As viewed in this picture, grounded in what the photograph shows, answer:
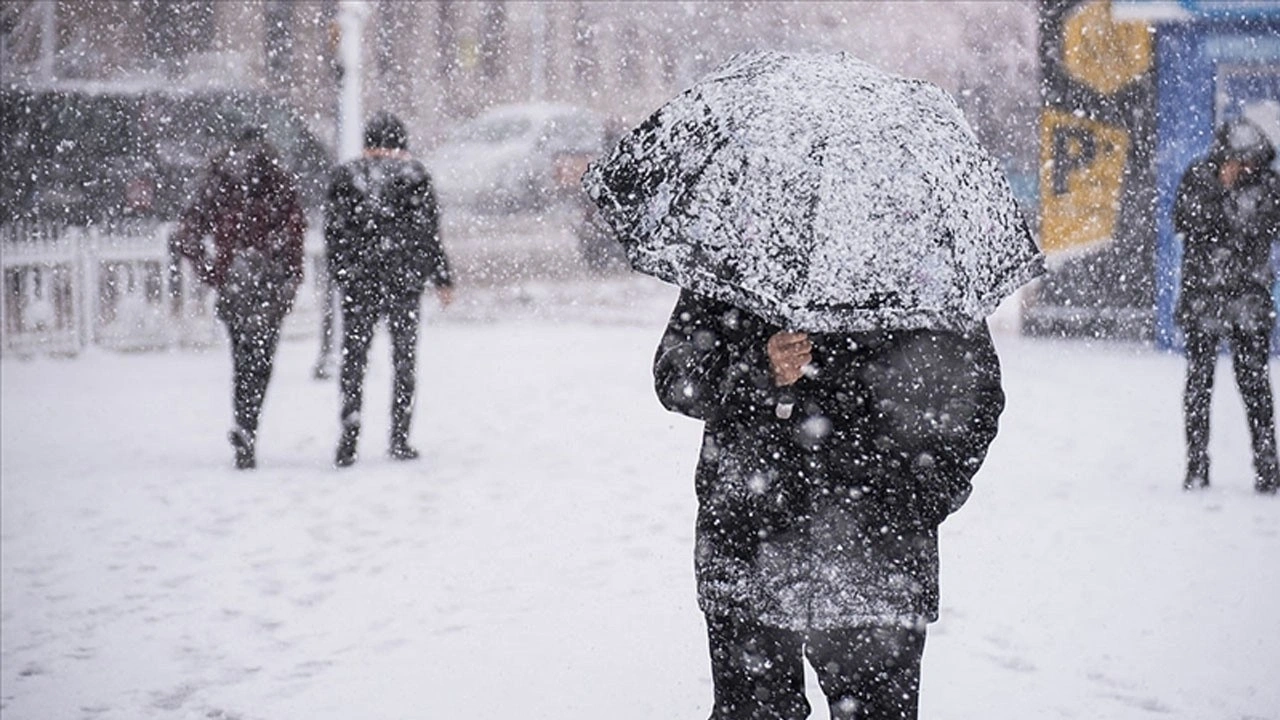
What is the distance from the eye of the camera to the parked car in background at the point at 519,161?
2178 centimetres

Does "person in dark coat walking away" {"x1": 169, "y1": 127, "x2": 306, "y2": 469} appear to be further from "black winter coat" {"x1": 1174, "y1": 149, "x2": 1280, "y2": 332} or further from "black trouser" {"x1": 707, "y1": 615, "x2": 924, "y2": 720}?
"black trouser" {"x1": 707, "y1": 615, "x2": 924, "y2": 720}

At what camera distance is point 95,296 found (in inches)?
503

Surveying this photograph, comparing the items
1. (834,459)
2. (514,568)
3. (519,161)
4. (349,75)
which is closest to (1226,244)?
(514,568)

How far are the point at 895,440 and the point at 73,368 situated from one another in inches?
415

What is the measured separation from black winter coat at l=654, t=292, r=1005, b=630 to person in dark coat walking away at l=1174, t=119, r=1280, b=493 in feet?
15.1

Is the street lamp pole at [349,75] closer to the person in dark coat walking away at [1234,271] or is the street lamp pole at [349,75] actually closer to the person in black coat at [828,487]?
the person in dark coat walking away at [1234,271]

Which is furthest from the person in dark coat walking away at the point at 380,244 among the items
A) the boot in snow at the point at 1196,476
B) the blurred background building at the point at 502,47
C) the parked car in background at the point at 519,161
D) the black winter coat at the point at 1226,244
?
the blurred background building at the point at 502,47

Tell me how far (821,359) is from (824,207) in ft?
1.06

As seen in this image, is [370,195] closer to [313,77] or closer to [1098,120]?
[1098,120]

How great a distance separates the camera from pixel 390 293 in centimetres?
785

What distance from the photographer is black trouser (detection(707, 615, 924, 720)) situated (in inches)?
114

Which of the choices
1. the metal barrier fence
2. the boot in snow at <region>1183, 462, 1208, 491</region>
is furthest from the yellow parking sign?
the metal barrier fence

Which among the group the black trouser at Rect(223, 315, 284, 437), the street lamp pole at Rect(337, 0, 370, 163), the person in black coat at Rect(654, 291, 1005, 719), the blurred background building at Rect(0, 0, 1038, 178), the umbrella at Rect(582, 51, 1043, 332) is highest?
the blurred background building at Rect(0, 0, 1038, 178)

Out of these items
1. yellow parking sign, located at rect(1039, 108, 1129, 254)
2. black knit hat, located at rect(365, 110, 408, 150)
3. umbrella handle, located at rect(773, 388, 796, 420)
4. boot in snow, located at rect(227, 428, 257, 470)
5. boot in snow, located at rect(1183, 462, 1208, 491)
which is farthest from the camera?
yellow parking sign, located at rect(1039, 108, 1129, 254)
